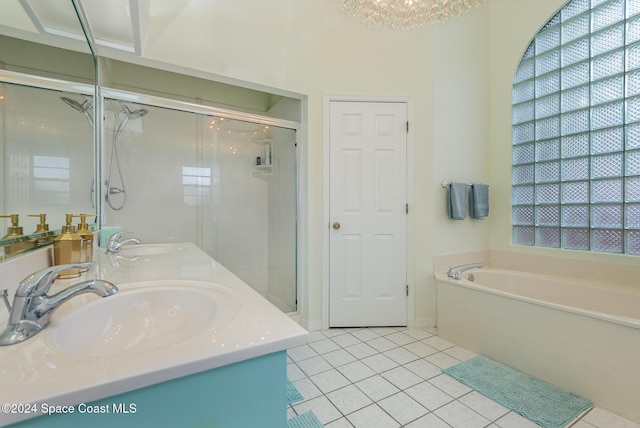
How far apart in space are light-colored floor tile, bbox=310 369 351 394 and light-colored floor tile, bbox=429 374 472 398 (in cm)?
54

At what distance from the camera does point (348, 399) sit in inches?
61.9

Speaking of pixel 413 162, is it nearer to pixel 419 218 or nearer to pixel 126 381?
pixel 419 218

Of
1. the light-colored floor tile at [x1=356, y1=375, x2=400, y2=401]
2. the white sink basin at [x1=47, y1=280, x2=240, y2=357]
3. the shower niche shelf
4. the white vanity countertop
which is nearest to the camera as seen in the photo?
the white vanity countertop

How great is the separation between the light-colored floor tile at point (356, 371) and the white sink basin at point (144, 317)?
125 centimetres

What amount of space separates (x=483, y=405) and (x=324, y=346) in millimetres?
1082

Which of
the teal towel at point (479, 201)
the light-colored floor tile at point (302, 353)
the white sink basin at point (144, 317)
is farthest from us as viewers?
the teal towel at point (479, 201)

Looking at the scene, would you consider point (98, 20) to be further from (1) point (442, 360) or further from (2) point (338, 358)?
(1) point (442, 360)

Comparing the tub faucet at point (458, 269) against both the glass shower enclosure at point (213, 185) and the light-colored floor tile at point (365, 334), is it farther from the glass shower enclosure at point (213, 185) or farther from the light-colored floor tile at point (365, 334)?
the glass shower enclosure at point (213, 185)

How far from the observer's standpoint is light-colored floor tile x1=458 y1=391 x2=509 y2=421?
1457mm

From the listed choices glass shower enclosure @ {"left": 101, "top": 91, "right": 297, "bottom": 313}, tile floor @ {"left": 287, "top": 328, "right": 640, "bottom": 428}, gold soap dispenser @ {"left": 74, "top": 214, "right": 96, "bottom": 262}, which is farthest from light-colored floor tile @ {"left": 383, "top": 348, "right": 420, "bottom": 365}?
gold soap dispenser @ {"left": 74, "top": 214, "right": 96, "bottom": 262}

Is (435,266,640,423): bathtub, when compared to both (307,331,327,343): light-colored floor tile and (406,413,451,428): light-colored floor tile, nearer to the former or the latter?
(406,413,451,428): light-colored floor tile

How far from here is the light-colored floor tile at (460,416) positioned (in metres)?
1.39

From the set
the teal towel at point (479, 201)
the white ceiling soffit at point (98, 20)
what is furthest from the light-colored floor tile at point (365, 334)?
the white ceiling soffit at point (98, 20)

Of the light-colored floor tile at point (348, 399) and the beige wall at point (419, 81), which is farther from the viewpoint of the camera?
the beige wall at point (419, 81)
